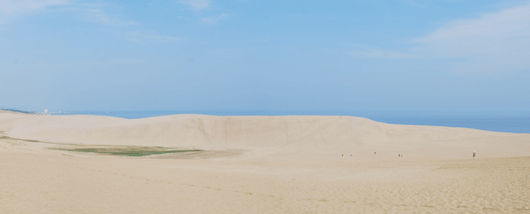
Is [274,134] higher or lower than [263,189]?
higher

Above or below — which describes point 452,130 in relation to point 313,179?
above

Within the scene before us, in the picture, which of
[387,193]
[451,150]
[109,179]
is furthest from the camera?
[451,150]

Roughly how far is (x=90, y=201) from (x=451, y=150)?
30916mm

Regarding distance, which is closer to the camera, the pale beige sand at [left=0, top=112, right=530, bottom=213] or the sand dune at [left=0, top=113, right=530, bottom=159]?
the pale beige sand at [left=0, top=112, right=530, bottom=213]

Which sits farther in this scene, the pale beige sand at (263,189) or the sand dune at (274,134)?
the sand dune at (274,134)

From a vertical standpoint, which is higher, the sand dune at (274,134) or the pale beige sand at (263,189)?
the sand dune at (274,134)

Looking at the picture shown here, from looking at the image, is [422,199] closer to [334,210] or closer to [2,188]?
Answer: [334,210]

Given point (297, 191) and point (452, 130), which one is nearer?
point (297, 191)

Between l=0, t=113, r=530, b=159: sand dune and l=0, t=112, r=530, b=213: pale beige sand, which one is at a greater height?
l=0, t=113, r=530, b=159: sand dune

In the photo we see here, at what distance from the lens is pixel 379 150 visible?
33.3 meters

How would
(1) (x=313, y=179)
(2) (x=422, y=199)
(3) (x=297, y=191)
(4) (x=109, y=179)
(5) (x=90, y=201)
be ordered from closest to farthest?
(5) (x=90, y=201) → (2) (x=422, y=199) → (3) (x=297, y=191) → (4) (x=109, y=179) → (1) (x=313, y=179)

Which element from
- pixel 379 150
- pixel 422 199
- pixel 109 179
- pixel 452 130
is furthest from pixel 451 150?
pixel 109 179

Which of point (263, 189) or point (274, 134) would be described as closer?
point (263, 189)

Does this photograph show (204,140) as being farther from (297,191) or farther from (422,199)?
(422,199)
